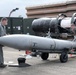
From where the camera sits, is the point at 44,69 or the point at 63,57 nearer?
the point at 44,69

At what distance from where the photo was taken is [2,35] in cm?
926

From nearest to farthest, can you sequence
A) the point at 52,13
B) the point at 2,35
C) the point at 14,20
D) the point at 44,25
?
the point at 2,35 → the point at 44,25 → the point at 14,20 → the point at 52,13

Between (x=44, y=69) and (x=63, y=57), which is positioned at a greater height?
(x=63, y=57)

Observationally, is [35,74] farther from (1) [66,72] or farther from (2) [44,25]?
(2) [44,25]

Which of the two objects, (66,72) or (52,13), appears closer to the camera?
(66,72)

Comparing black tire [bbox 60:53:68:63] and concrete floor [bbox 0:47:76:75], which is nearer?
concrete floor [bbox 0:47:76:75]

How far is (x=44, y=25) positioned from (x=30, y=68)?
17.6 ft

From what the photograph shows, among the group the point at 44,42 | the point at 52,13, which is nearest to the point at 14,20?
the point at 52,13

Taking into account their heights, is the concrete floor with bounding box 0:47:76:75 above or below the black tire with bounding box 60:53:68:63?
below

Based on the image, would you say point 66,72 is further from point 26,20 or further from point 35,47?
point 26,20

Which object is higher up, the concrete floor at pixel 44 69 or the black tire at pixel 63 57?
the black tire at pixel 63 57

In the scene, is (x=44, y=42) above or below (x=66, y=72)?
above

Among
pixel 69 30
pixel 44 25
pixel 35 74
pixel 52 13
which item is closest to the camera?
pixel 35 74

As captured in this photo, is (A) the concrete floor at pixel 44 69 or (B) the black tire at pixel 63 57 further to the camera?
(B) the black tire at pixel 63 57
